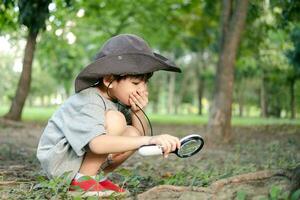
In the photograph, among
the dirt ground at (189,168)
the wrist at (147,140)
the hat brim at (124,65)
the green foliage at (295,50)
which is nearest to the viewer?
the wrist at (147,140)

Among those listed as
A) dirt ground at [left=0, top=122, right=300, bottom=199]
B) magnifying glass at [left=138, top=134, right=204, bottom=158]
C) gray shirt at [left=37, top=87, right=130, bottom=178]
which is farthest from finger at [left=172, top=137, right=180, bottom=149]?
gray shirt at [left=37, top=87, right=130, bottom=178]

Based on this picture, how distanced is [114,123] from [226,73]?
6.74 m

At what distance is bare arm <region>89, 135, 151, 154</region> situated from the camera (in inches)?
115

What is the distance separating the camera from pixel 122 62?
3.13 metres

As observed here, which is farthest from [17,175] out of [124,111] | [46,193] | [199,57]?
[199,57]

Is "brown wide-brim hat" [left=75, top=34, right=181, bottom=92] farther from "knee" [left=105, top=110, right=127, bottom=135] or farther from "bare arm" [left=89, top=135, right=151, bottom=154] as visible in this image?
"bare arm" [left=89, top=135, right=151, bottom=154]

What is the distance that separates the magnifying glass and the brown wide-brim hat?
57 cm

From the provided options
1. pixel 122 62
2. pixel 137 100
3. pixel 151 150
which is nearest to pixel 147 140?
pixel 151 150

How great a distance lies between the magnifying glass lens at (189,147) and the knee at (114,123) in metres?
0.50

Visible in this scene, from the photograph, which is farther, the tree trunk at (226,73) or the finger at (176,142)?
the tree trunk at (226,73)

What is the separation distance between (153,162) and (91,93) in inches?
150

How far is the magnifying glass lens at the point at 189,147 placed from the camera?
111 inches

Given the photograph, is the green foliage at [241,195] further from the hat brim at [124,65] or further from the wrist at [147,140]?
the hat brim at [124,65]

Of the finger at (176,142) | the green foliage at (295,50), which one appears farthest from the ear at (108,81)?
the green foliage at (295,50)
